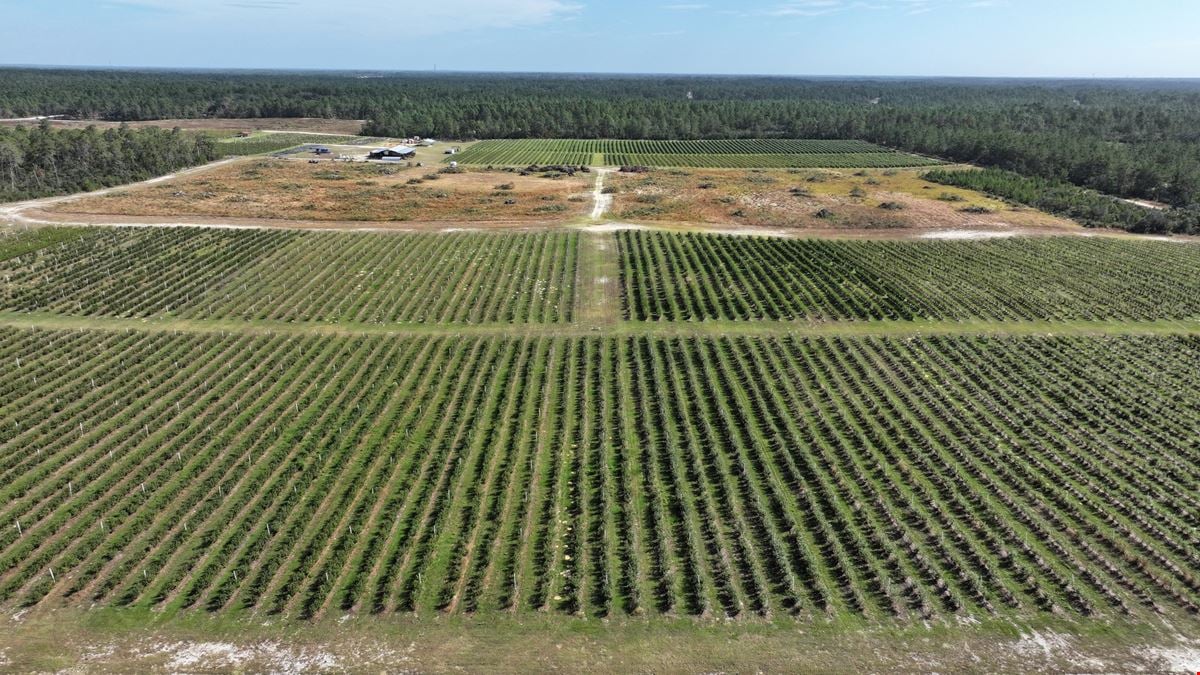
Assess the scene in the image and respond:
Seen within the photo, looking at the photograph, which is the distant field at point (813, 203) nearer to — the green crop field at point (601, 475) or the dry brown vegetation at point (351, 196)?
the dry brown vegetation at point (351, 196)

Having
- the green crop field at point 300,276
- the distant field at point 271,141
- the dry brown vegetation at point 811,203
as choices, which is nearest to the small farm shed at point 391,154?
the distant field at point 271,141

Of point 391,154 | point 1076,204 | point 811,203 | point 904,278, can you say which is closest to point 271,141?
point 391,154

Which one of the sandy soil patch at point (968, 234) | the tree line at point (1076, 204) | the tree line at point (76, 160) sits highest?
the tree line at point (76, 160)

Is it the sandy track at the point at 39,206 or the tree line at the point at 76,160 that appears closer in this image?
the sandy track at the point at 39,206

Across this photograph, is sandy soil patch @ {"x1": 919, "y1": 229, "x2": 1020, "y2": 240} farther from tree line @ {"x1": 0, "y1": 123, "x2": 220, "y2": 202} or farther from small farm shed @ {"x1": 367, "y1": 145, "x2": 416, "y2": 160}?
tree line @ {"x1": 0, "y1": 123, "x2": 220, "y2": 202}

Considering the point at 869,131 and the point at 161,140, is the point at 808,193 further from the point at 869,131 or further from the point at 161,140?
A: the point at 161,140

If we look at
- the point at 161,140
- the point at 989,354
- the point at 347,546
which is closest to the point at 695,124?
the point at 161,140

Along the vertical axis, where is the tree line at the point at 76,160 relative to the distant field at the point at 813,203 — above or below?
above

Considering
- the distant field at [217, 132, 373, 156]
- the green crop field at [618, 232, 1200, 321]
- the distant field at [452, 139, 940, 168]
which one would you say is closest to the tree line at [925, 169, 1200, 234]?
the green crop field at [618, 232, 1200, 321]
